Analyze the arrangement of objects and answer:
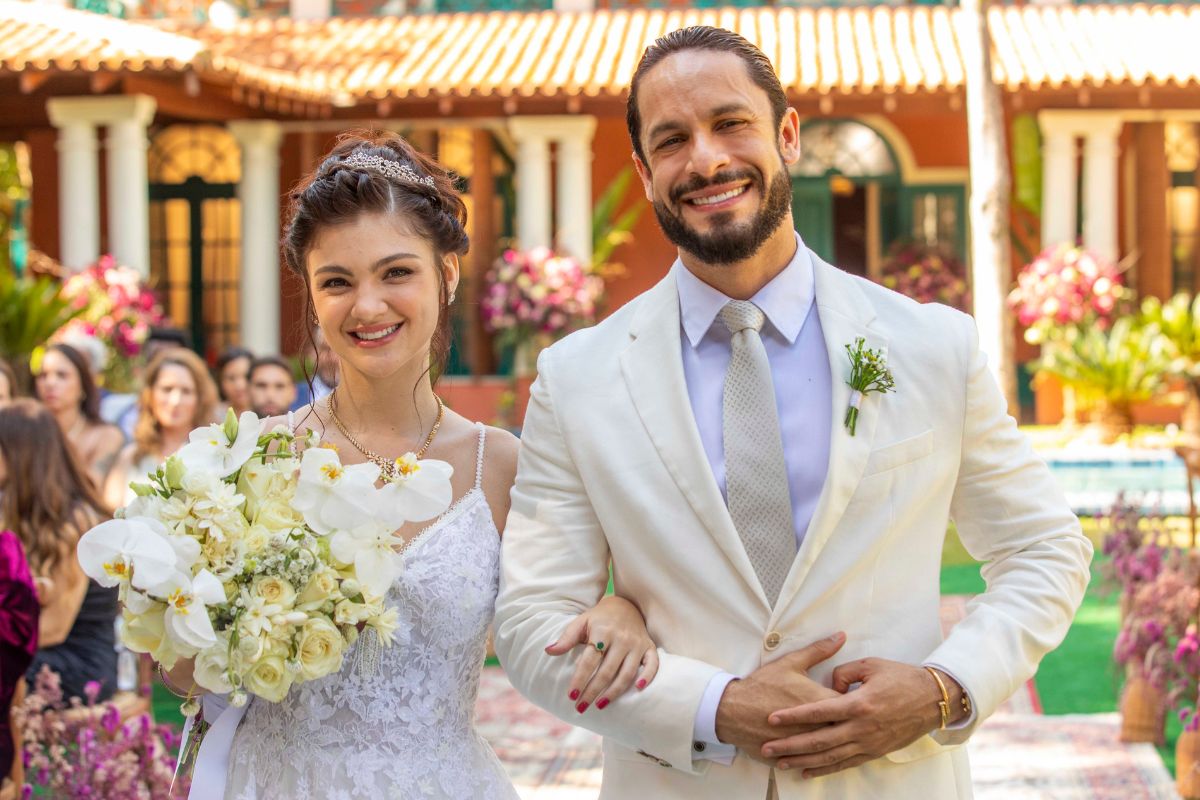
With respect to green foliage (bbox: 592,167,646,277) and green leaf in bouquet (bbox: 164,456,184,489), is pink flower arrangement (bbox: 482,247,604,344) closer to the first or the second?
green foliage (bbox: 592,167,646,277)

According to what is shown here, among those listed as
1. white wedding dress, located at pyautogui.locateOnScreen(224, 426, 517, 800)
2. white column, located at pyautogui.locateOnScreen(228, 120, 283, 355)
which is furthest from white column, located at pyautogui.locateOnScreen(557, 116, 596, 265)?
white wedding dress, located at pyautogui.locateOnScreen(224, 426, 517, 800)

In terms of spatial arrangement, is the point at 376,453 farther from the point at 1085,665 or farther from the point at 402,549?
the point at 1085,665

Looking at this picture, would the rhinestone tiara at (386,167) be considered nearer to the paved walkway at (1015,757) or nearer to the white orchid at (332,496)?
the white orchid at (332,496)

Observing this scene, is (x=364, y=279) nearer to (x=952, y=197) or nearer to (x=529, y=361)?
(x=529, y=361)

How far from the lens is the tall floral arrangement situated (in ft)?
41.7

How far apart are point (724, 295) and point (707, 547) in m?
0.45

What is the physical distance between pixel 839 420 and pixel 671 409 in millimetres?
279

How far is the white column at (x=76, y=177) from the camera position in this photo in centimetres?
1416

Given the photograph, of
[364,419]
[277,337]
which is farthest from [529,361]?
[364,419]

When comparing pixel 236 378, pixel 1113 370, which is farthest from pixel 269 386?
pixel 1113 370

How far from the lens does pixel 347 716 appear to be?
116 inches

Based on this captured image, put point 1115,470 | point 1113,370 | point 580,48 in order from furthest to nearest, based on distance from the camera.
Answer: point 580,48 < point 1113,370 < point 1115,470

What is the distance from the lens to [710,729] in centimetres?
232

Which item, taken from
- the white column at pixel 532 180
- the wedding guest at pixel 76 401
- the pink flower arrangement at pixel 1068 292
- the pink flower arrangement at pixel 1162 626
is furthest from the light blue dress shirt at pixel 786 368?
the white column at pixel 532 180
